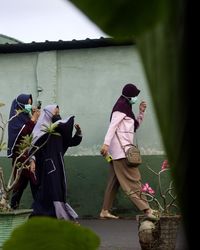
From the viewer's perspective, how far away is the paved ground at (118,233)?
16.3ft

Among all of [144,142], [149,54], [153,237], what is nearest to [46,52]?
[144,142]

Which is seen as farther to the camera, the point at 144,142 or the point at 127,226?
the point at 144,142

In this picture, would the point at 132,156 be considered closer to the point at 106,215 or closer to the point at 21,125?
the point at 106,215

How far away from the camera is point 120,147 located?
6441 mm

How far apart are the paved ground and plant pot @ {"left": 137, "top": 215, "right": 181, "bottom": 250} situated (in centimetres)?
29

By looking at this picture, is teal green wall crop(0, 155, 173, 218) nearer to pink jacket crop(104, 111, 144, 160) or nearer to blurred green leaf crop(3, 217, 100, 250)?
pink jacket crop(104, 111, 144, 160)

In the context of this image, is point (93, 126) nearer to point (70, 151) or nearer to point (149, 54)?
point (70, 151)

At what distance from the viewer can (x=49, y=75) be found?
7422 mm

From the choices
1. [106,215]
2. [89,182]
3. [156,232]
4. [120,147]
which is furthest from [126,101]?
[156,232]

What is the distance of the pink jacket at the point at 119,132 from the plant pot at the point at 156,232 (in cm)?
186

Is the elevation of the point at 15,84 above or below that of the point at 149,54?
above

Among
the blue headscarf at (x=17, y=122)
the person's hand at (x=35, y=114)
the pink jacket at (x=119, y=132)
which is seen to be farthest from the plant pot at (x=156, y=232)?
the person's hand at (x=35, y=114)

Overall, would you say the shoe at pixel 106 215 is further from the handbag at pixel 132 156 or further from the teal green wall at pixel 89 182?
the handbag at pixel 132 156

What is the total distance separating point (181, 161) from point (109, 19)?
5 cm
